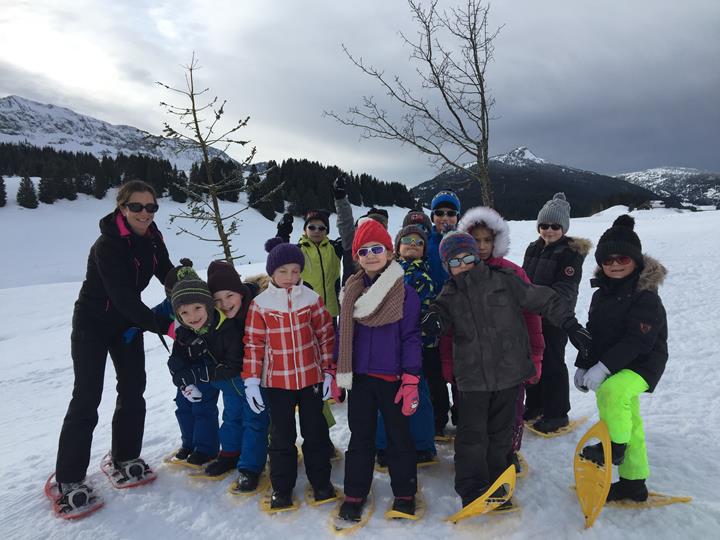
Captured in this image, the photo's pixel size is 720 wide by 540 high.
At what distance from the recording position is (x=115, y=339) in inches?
126

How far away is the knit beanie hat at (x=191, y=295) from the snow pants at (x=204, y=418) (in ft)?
2.31

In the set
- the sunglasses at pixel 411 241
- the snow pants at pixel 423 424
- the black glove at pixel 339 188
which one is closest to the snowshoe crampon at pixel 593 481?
the snow pants at pixel 423 424

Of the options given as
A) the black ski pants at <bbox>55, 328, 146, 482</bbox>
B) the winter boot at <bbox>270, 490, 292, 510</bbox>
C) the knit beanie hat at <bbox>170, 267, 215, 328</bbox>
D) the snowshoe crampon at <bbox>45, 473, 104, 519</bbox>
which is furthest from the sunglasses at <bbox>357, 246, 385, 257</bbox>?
the snowshoe crampon at <bbox>45, 473, 104, 519</bbox>

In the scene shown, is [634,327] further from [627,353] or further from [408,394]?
[408,394]

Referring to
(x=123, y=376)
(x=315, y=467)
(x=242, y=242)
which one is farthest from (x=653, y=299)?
(x=242, y=242)

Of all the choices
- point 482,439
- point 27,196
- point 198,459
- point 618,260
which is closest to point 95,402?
point 198,459

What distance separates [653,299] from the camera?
263 cm

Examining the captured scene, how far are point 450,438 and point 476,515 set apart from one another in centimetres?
100

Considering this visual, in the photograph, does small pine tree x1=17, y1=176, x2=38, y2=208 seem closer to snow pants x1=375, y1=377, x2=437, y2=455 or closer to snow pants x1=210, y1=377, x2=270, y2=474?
snow pants x1=210, y1=377, x2=270, y2=474

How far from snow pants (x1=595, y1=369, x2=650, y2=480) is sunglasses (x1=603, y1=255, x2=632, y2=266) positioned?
0.72 meters

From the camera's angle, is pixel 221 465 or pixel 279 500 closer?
pixel 279 500

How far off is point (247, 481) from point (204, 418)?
688mm

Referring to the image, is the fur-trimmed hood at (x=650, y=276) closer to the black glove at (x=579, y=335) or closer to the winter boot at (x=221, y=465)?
the black glove at (x=579, y=335)

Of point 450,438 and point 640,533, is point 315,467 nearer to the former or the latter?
point 450,438
